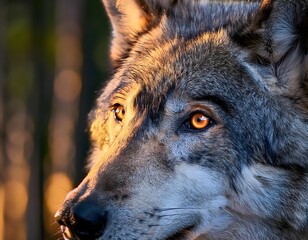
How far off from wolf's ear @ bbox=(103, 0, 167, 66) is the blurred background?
14.4 feet

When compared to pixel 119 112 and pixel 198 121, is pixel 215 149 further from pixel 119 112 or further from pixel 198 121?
pixel 119 112

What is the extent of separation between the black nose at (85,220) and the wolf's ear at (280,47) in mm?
1536

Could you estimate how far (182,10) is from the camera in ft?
23.1

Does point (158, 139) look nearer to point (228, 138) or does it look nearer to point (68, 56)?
point (228, 138)

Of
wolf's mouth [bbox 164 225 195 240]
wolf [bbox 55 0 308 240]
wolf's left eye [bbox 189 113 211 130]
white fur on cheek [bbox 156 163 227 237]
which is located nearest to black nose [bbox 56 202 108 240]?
wolf [bbox 55 0 308 240]

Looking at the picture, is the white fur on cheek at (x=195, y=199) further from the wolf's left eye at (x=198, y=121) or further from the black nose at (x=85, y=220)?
the black nose at (x=85, y=220)

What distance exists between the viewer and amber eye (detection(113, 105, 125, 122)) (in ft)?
21.0

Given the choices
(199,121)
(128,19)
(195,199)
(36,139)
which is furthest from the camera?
(36,139)

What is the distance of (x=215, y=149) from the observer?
577 cm

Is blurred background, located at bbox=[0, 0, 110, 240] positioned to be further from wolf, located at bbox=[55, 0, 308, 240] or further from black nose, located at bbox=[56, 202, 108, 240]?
black nose, located at bbox=[56, 202, 108, 240]

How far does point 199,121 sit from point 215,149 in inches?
9.9

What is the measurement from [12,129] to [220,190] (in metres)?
33.8

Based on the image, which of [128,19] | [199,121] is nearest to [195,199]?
[199,121]

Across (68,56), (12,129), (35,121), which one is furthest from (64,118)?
(12,129)
